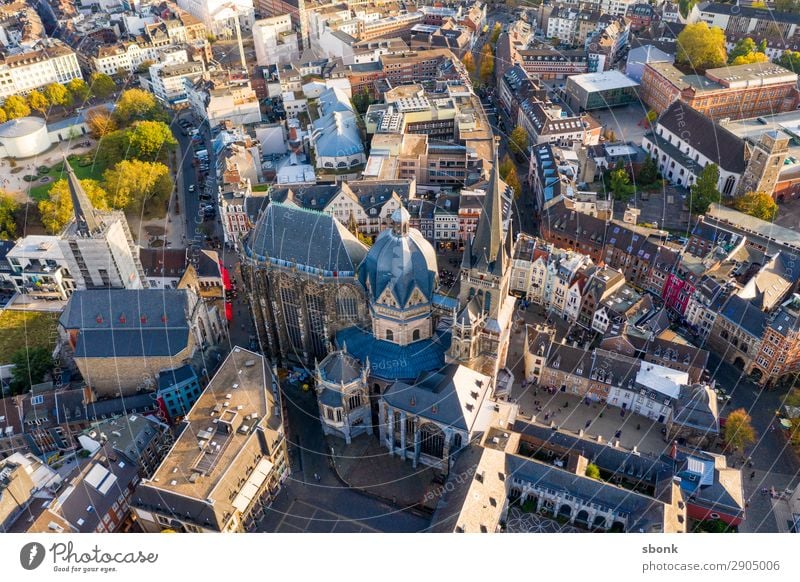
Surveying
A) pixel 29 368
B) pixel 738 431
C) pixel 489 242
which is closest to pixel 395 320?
pixel 489 242

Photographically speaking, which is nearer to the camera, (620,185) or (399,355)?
(399,355)

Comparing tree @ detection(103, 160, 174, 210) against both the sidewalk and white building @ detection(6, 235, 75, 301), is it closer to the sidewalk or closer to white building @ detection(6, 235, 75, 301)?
white building @ detection(6, 235, 75, 301)

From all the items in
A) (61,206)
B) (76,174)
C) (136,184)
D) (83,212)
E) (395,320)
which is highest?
(83,212)

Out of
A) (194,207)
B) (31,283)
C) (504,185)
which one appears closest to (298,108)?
(194,207)

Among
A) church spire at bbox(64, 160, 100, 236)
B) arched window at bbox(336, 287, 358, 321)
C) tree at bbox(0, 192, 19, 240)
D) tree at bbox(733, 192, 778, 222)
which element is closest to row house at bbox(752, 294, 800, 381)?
tree at bbox(733, 192, 778, 222)

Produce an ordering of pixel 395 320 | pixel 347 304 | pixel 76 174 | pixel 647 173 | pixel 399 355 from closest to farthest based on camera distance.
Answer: pixel 395 320 → pixel 399 355 → pixel 347 304 → pixel 647 173 → pixel 76 174
